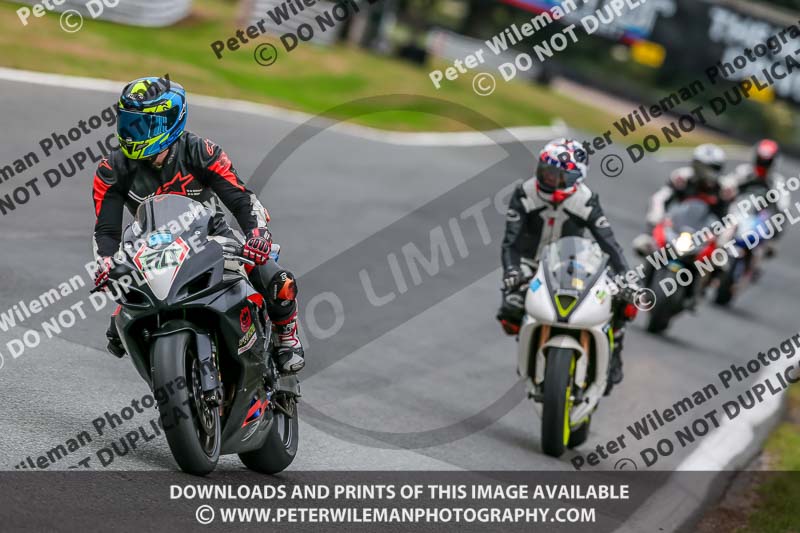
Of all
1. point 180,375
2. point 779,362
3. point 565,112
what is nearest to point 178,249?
point 180,375

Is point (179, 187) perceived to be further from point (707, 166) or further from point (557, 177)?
point (707, 166)

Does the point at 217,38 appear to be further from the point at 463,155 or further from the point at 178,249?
the point at 178,249

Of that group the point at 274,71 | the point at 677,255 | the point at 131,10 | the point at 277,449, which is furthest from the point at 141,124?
the point at 274,71

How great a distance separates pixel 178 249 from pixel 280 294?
0.91 m

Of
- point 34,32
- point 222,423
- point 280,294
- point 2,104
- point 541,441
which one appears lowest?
point 541,441

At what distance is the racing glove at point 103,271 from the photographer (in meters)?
5.39

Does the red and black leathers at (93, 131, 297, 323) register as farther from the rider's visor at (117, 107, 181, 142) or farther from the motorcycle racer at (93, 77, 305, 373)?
the rider's visor at (117, 107, 181, 142)

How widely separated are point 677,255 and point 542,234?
5.15 metres

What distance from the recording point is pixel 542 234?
8.91 meters

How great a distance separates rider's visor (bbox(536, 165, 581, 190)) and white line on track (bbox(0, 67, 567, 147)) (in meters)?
11.1

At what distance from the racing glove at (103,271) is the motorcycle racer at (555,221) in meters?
3.73

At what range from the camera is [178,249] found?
5.32 m

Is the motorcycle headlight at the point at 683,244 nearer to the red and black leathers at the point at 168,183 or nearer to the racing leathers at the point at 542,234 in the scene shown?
the racing leathers at the point at 542,234

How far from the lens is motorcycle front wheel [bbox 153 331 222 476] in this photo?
5.20 metres
